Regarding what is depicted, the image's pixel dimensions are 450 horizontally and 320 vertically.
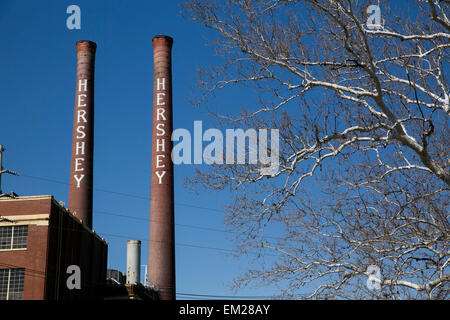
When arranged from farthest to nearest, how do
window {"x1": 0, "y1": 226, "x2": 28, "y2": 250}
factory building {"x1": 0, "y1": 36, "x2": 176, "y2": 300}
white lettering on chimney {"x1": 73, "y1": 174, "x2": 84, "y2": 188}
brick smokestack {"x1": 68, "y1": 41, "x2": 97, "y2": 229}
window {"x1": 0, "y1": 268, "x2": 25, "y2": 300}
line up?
white lettering on chimney {"x1": 73, "y1": 174, "x2": 84, "y2": 188} → brick smokestack {"x1": 68, "y1": 41, "x2": 97, "y2": 229} → window {"x1": 0, "y1": 226, "x2": 28, "y2": 250} → factory building {"x1": 0, "y1": 36, "x2": 176, "y2": 300} → window {"x1": 0, "y1": 268, "x2": 25, "y2": 300}

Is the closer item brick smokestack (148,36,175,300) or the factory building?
the factory building

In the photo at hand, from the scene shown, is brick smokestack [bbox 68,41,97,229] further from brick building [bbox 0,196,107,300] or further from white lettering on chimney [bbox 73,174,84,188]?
brick building [bbox 0,196,107,300]

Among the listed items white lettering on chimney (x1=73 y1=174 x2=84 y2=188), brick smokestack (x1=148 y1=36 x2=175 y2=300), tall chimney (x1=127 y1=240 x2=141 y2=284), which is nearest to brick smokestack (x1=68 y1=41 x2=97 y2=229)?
white lettering on chimney (x1=73 y1=174 x2=84 y2=188)

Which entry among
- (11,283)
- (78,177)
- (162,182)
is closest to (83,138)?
(78,177)

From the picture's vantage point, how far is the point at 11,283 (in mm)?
31031

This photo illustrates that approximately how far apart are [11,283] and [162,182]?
53.7ft

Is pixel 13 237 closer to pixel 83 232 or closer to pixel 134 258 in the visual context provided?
pixel 83 232

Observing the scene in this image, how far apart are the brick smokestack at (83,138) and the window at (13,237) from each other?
10.9 meters

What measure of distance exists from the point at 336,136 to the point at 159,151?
111 feet

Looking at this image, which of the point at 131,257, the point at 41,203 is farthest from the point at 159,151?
the point at 41,203

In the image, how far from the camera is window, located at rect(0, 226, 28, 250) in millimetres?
31641

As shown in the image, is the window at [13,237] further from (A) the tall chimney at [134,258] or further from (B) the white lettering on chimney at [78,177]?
(B) the white lettering on chimney at [78,177]

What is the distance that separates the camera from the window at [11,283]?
30641 millimetres
